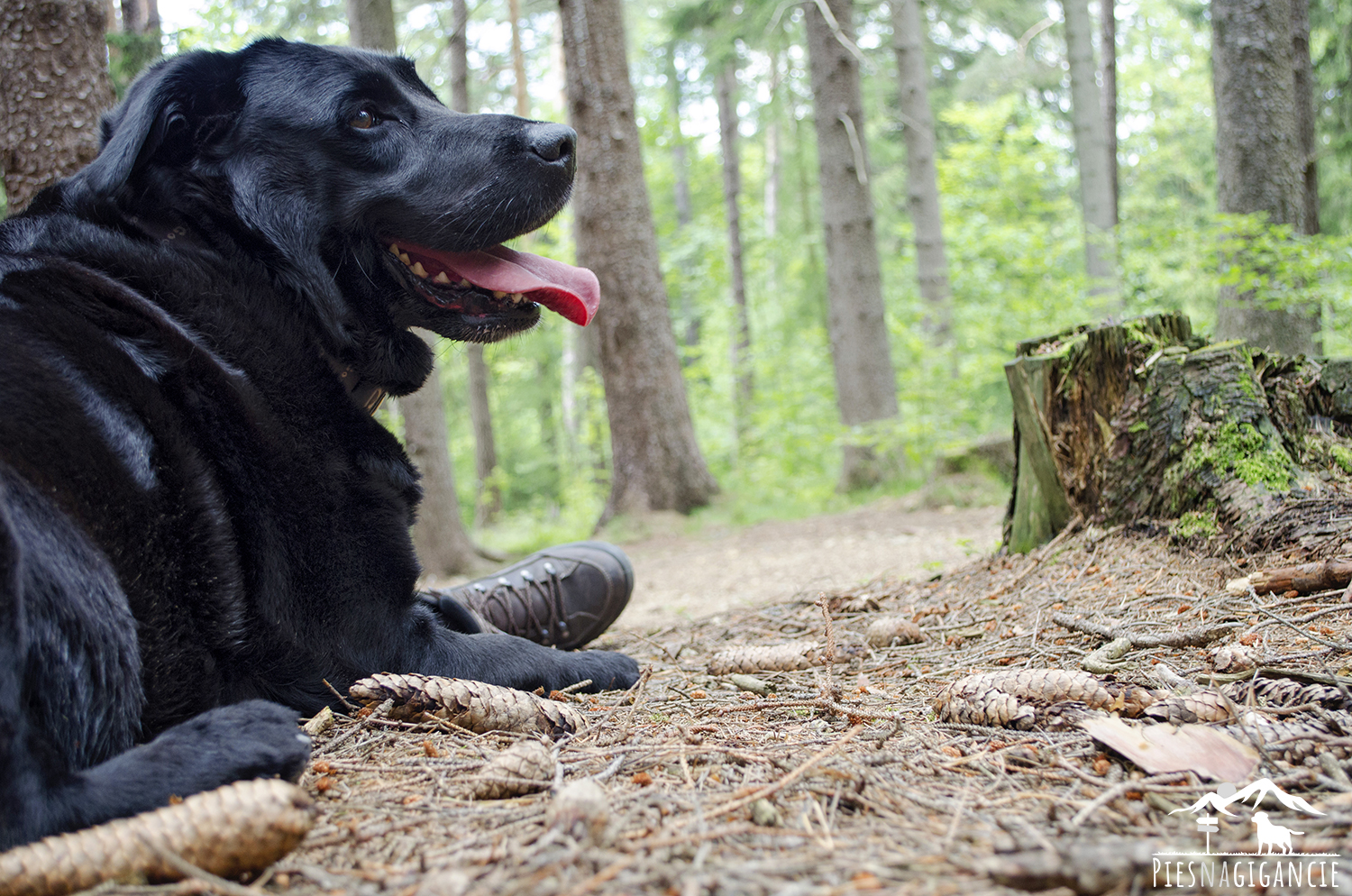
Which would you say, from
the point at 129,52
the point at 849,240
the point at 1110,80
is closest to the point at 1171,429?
the point at 129,52

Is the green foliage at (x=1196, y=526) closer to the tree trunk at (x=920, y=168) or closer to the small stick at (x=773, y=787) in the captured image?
the small stick at (x=773, y=787)

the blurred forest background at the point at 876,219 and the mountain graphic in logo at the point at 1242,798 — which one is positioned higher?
the blurred forest background at the point at 876,219

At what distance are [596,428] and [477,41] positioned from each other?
7.94 metres

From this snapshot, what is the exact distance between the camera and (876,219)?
14.7 meters

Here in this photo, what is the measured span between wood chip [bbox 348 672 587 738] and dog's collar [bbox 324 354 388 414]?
81cm

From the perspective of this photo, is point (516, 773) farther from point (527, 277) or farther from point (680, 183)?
point (680, 183)

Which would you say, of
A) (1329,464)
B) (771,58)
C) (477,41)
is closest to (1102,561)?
(1329,464)

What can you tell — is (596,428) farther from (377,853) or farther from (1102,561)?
(377,853)

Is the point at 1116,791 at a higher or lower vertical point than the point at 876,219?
lower

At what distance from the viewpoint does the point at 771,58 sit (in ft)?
61.3

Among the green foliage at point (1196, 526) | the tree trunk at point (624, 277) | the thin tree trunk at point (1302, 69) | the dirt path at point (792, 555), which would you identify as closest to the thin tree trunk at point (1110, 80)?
the thin tree trunk at point (1302, 69)

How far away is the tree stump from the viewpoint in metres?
2.61

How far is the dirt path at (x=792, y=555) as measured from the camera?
456 centimetres

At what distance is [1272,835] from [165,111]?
2.66 m
